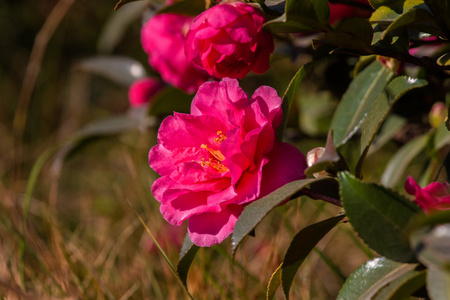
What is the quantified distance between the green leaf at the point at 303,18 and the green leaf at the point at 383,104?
0.41 ft

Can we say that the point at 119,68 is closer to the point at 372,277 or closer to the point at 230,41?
the point at 230,41

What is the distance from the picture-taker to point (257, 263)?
1.33 m

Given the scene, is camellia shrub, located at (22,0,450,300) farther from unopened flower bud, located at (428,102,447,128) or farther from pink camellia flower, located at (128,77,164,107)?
pink camellia flower, located at (128,77,164,107)

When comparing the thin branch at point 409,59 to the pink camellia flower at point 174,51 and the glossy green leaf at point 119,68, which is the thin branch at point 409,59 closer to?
the pink camellia flower at point 174,51

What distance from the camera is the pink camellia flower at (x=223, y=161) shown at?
0.51 m

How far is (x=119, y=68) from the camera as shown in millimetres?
1303

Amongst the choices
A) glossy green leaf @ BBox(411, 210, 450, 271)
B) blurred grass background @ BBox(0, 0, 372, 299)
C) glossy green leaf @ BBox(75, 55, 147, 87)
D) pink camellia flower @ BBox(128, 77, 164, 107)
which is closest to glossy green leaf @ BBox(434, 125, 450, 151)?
blurred grass background @ BBox(0, 0, 372, 299)

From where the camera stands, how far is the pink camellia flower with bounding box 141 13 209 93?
35.5 inches

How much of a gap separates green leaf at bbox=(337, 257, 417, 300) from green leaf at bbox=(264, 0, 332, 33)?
0.22 m

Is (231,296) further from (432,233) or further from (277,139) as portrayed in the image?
(432,233)

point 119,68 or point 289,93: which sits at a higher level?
point 289,93

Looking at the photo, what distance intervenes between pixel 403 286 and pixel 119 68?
0.99m

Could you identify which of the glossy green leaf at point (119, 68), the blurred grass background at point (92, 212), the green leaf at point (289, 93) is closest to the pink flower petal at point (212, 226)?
the green leaf at point (289, 93)

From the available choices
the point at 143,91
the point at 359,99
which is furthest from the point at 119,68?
the point at 359,99
